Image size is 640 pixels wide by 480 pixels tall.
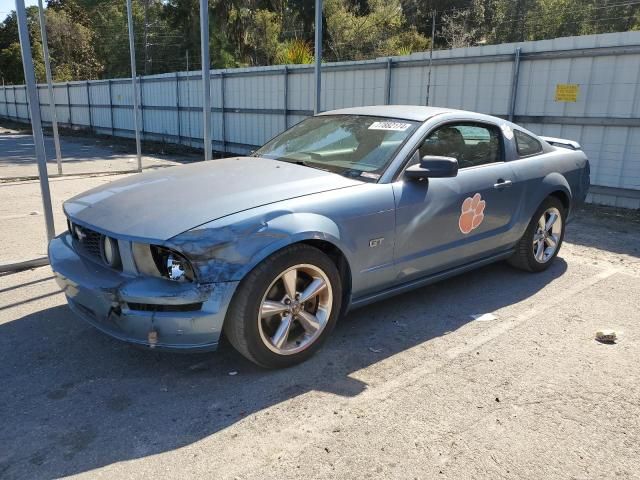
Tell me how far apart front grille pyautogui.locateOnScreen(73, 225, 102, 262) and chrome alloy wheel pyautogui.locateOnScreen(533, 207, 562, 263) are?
3.79m

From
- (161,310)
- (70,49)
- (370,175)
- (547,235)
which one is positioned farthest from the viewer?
(70,49)

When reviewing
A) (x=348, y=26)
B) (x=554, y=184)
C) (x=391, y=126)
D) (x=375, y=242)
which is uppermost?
(x=348, y=26)

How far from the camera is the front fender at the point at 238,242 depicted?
2.94 m

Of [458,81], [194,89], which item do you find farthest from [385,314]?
[194,89]

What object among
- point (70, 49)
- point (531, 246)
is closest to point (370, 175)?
point (531, 246)

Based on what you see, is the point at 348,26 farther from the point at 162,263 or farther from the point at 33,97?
the point at 162,263

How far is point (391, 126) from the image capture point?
418cm

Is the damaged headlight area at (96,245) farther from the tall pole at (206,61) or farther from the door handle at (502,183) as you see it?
the tall pole at (206,61)

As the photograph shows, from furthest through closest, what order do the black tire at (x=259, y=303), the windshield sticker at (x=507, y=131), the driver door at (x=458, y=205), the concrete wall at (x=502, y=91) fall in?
the concrete wall at (x=502, y=91) < the windshield sticker at (x=507, y=131) < the driver door at (x=458, y=205) < the black tire at (x=259, y=303)

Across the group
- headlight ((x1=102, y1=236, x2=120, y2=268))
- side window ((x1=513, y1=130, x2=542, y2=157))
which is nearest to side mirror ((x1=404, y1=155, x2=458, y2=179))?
side window ((x1=513, y1=130, x2=542, y2=157))

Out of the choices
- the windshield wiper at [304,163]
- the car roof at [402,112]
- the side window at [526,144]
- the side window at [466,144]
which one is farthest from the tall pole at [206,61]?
the side window at [526,144]

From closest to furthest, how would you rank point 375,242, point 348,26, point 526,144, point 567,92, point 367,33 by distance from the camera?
point 375,242 < point 526,144 < point 567,92 < point 367,33 < point 348,26

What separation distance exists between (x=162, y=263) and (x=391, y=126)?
2.07 meters

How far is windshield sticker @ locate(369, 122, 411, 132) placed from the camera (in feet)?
13.5
